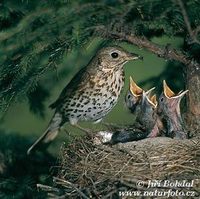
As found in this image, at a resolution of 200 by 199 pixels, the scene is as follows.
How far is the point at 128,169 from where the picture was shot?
3191 millimetres

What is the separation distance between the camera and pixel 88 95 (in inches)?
155

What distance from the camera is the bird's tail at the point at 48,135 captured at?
4.35 metres

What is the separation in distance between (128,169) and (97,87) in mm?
890

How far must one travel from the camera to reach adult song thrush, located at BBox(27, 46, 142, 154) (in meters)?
3.93

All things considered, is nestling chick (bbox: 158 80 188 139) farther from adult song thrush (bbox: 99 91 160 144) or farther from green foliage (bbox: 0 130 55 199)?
green foliage (bbox: 0 130 55 199)

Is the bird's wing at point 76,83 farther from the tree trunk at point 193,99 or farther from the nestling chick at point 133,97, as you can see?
the tree trunk at point 193,99

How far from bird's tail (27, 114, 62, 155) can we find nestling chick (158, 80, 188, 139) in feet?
2.70

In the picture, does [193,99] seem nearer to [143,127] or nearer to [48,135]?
[143,127]

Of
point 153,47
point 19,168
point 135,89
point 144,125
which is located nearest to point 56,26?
point 153,47

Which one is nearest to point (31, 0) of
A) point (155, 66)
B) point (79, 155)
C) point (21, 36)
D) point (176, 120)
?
point (21, 36)

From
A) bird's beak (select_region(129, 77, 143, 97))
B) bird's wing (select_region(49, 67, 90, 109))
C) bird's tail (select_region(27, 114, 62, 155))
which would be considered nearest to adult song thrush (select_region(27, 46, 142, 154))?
bird's wing (select_region(49, 67, 90, 109))

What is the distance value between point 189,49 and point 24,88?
96cm

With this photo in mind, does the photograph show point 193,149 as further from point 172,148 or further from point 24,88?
point 24,88

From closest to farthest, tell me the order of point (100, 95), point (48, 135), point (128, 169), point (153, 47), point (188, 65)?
1. point (128, 169)
2. point (153, 47)
3. point (188, 65)
4. point (100, 95)
5. point (48, 135)
